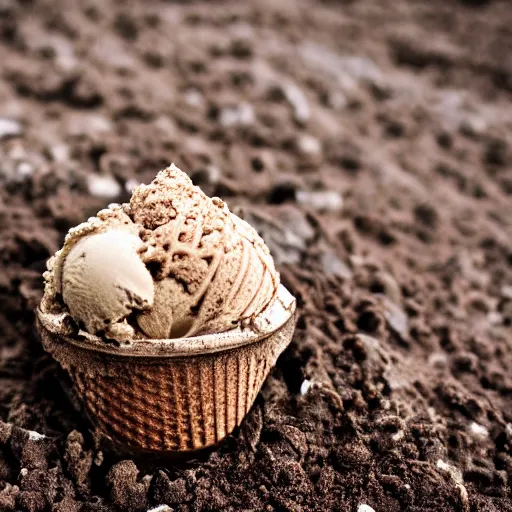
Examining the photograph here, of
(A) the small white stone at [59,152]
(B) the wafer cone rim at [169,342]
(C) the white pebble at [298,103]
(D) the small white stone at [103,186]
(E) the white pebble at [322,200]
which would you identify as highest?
(B) the wafer cone rim at [169,342]

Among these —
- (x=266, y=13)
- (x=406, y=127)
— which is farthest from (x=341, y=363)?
(x=266, y=13)

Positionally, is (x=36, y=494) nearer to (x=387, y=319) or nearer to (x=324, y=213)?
(x=387, y=319)

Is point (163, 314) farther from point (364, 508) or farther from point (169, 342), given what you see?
point (364, 508)

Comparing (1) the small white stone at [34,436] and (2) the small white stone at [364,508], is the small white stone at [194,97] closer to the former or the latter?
(1) the small white stone at [34,436]

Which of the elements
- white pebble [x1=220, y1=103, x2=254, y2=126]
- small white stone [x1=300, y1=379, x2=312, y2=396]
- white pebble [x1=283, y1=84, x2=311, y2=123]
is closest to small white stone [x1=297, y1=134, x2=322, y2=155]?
white pebble [x1=283, y1=84, x2=311, y2=123]

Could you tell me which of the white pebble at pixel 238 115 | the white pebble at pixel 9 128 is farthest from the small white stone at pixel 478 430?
the white pebble at pixel 9 128
